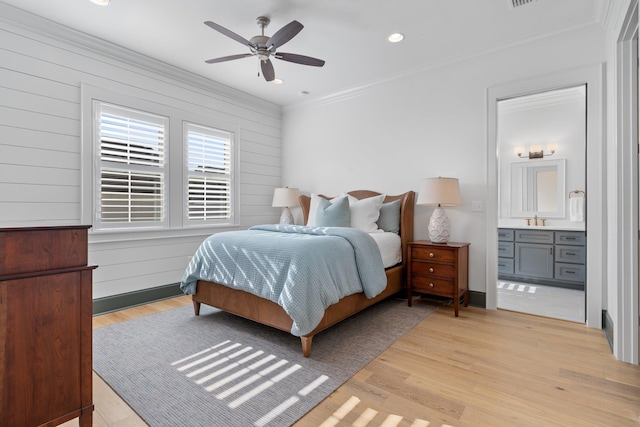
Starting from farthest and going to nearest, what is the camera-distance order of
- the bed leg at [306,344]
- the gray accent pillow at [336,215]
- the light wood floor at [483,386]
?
the gray accent pillow at [336,215]
the bed leg at [306,344]
the light wood floor at [483,386]

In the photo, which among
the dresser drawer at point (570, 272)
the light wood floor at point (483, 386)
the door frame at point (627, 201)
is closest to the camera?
the light wood floor at point (483, 386)

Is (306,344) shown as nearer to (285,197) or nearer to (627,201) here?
(627,201)

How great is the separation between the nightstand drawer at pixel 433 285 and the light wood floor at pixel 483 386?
512 millimetres

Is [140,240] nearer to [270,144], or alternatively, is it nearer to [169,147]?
[169,147]

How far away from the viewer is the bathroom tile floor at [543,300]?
3264 millimetres

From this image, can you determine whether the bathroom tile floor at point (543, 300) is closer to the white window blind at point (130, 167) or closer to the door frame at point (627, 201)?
the door frame at point (627, 201)

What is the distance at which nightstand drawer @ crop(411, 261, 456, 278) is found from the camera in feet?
10.4

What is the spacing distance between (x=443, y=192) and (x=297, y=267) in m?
1.84

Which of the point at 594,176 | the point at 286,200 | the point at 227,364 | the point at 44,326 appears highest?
the point at 594,176

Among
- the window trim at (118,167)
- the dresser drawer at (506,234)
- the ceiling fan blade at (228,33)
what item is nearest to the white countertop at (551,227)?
the dresser drawer at (506,234)

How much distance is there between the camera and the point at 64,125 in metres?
2.98

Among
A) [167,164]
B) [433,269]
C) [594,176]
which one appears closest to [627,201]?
[594,176]

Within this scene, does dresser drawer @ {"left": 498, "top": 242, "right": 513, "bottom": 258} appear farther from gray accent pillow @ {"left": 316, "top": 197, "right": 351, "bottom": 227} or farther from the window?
the window

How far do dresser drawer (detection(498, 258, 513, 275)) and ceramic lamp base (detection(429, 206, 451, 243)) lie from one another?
1.99 m
